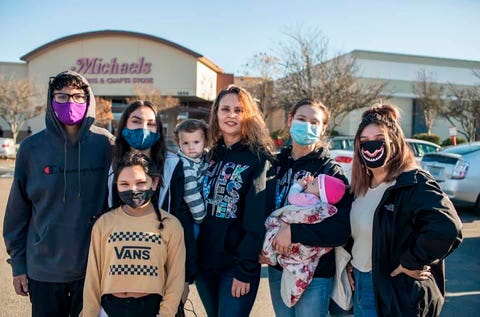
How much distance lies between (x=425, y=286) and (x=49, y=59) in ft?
163

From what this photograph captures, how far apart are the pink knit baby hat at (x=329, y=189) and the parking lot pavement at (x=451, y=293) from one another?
2348mm

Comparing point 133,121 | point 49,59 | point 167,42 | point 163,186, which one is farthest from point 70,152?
point 49,59


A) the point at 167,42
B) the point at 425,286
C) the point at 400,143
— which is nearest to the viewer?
the point at 425,286

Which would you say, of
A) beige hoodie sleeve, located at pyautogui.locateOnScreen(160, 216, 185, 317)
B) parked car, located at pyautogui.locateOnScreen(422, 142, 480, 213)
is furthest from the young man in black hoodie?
parked car, located at pyautogui.locateOnScreen(422, 142, 480, 213)

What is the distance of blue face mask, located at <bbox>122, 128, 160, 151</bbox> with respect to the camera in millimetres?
2848

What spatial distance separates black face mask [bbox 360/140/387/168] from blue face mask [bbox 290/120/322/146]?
0.42m

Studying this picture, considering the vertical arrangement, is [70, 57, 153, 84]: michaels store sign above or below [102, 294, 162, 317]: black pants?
above

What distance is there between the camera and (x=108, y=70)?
43.4m

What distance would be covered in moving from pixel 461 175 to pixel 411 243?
27.1 feet

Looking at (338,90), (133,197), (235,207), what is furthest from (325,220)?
(338,90)

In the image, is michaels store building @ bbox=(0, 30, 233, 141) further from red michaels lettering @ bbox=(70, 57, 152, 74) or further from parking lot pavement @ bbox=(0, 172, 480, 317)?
parking lot pavement @ bbox=(0, 172, 480, 317)

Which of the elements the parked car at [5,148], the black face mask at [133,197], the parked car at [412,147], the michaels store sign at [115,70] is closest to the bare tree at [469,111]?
the parked car at [412,147]

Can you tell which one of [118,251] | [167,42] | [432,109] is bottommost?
[118,251]

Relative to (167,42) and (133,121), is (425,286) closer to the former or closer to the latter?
(133,121)
